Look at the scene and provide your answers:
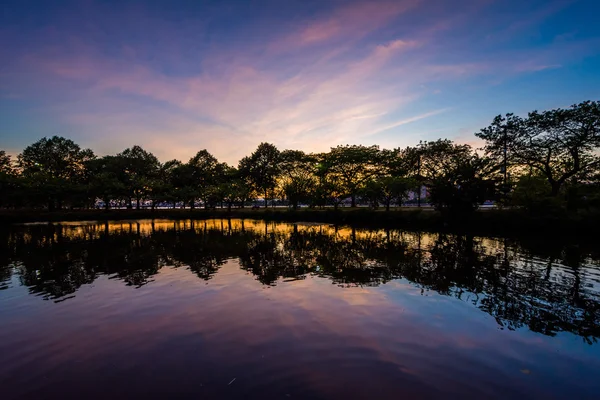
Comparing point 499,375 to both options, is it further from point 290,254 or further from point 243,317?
point 290,254

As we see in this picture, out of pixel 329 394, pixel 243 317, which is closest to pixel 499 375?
pixel 329 394

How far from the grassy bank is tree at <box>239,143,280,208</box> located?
18.1 metres

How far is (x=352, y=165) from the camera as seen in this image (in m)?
75.8

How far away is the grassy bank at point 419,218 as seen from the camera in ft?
111

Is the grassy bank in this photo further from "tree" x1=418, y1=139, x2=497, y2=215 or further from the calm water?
the calm water

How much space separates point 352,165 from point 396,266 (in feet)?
188

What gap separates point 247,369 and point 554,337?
34.6ft

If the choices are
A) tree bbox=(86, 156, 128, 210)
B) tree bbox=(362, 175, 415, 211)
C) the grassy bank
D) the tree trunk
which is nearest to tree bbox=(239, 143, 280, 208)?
the grassy bank

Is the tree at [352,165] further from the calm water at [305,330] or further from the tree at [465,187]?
the calm water at [305,330]

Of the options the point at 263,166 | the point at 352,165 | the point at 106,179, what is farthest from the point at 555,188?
the point at 106,179

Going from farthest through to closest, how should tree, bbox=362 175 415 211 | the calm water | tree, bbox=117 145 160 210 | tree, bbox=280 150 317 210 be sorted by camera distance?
tree, bbox=117 145 160 210 → tree, bbox=280 150 317 210 → tree, bbox=362 175 415 211 → the calm water

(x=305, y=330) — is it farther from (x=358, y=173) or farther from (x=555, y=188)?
(x=358, y=173)

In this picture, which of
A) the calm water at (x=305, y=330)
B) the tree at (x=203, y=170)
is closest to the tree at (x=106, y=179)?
the tree at (x=203, y=170)

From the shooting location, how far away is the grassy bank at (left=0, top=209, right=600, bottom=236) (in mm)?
33875
